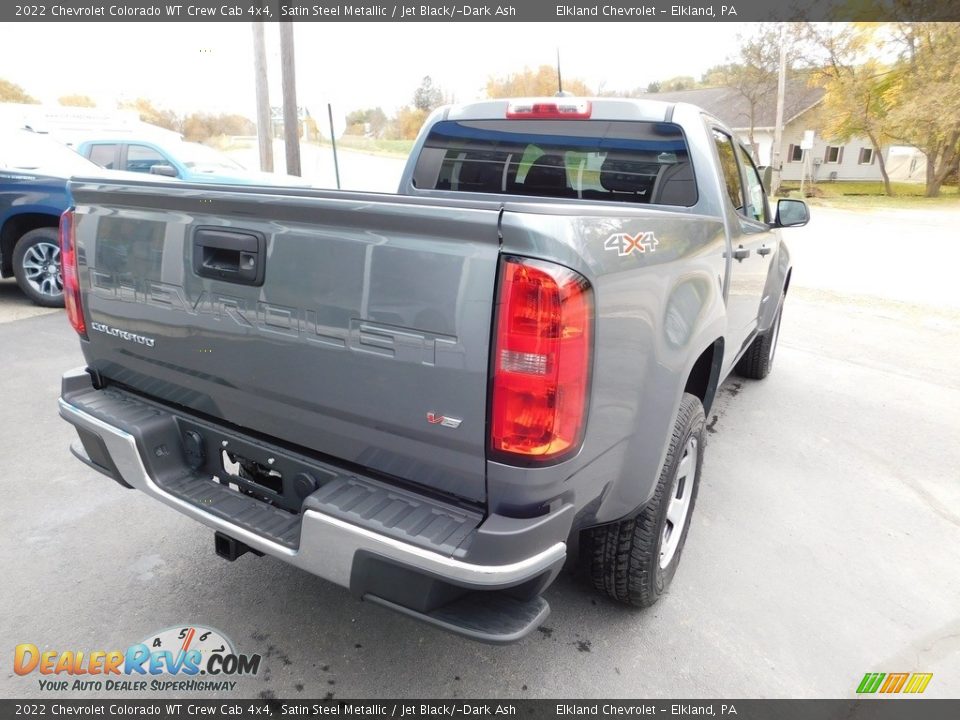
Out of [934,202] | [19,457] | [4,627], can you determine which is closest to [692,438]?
[4,627]

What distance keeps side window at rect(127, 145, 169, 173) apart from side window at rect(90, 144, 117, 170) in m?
0.20

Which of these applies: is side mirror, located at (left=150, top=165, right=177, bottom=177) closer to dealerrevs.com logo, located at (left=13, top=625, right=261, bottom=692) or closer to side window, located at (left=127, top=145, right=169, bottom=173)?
side window, located at (left=127, top=145, right=169, bottom=173)

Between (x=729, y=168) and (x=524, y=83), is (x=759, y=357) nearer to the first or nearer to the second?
(x=729, y=168)

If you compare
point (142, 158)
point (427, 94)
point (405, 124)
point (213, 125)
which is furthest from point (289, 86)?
point (427, 94)

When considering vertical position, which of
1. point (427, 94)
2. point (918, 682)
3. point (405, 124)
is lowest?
point (918, 682)

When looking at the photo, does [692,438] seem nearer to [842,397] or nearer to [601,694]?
[601,694]

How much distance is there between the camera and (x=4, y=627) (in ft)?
8.11

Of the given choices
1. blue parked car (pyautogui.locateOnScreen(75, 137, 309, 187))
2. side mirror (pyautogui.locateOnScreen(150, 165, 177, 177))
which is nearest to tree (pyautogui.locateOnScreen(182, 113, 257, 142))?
blue parked car (pyautogui.locateOnScreen(75, 137, 309, 187))

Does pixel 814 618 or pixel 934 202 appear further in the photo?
pixel 934 202

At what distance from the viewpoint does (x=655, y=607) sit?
9.00 feet

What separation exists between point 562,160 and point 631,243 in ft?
5.61

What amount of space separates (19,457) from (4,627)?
173 cm

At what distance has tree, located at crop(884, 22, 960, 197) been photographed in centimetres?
2975

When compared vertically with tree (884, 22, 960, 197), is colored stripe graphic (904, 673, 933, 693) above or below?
below
